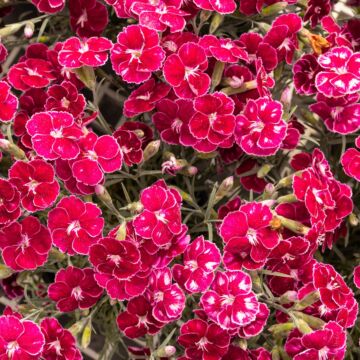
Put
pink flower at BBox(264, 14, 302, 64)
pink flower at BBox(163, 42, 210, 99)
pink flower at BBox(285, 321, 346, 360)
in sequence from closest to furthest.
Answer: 1. pink flower at BBox(285, 321, 346, 360)
2. pink flower at BBox(163, 42, 210, 99)
3. pink flower at BBox(264, 14, 302, 64)

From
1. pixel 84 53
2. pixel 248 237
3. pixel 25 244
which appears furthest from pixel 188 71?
pixel 25 244

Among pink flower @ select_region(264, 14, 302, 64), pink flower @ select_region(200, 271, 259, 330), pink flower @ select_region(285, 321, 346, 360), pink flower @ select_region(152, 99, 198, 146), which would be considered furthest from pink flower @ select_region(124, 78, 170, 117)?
pink flower @ select_region(285, 321, 346, 360)

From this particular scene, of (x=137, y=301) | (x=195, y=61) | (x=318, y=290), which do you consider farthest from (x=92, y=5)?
(x=318, y=290)

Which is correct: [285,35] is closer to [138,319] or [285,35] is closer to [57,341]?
[138,319]

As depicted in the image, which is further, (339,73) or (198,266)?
(339,73)

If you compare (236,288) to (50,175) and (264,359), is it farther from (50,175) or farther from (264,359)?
(50,175)

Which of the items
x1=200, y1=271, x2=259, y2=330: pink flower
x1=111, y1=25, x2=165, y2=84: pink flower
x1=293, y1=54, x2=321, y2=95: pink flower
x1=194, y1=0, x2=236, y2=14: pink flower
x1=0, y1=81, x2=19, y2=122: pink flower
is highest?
x1=194, y1=0, x2=236, y2=14: pink flower

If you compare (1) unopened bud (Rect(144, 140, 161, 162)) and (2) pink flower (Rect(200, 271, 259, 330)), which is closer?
(2) pink flower (Rect(200, 271, 259, 330))

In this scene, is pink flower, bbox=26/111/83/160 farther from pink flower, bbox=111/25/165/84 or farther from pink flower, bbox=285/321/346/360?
pink flower, bbox=285/321/346/360
